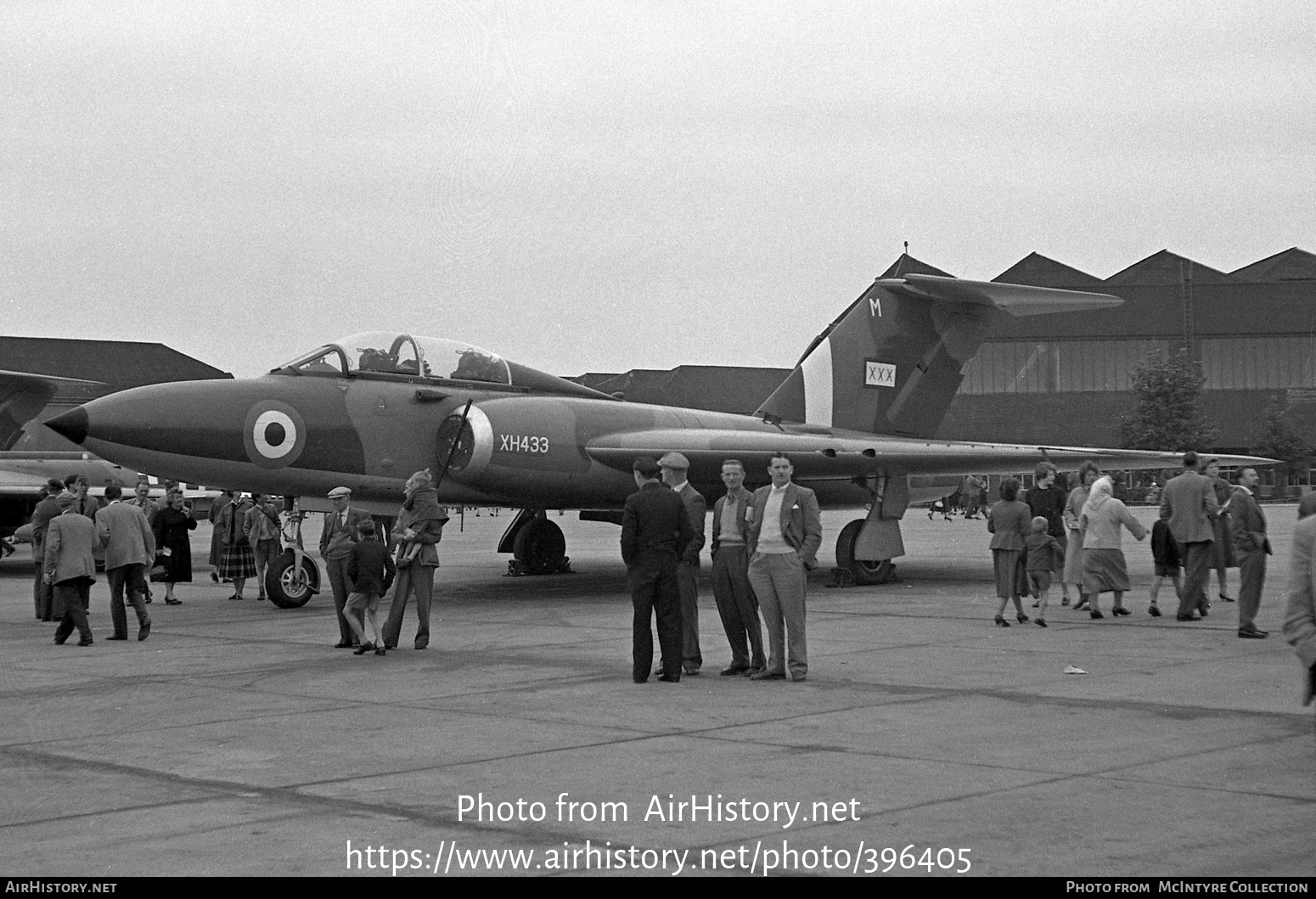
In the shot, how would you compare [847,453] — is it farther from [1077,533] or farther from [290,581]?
[290,581]

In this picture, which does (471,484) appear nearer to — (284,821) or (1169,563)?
(1169,563)

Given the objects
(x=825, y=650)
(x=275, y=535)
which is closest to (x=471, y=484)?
(x=275, y=535)

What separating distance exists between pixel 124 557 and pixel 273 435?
3.47 meters

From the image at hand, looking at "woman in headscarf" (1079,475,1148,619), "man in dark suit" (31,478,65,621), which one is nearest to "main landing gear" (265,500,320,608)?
"man in dark suit" (31,478,65,621)

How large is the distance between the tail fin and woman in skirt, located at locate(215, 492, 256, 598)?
336 inches

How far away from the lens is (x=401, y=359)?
1852cm

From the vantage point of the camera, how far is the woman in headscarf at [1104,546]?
15078 millimetres

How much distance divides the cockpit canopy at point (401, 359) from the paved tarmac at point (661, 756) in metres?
4.86

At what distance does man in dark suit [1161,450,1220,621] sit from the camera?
47.5 ft

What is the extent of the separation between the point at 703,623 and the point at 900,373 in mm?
9338

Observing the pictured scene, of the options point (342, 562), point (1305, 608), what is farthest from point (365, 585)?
point (1305, 608)

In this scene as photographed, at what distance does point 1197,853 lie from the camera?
5359 millimetres

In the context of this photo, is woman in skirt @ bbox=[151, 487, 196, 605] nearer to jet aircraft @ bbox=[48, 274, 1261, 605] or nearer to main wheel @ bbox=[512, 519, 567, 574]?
jet aircraft @ bbox=[48, 274, 1261, 605]

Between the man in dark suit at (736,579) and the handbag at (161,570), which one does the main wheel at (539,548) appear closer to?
the handbag at (161,570)
